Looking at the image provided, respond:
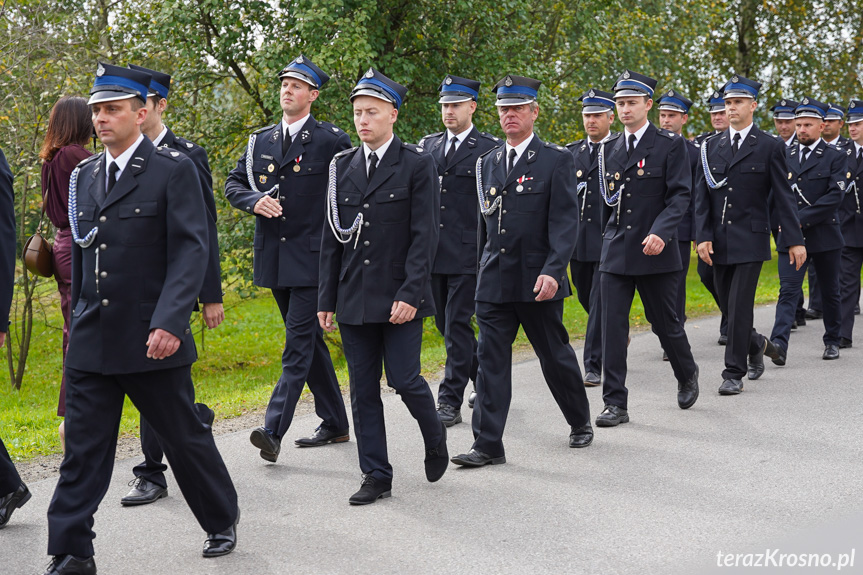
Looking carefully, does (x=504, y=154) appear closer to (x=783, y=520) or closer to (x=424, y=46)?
(x=783, y=520)

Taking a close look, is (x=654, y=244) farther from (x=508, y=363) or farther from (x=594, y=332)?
(x=594, y=332)

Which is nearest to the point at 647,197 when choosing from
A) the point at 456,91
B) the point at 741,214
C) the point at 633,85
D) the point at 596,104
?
the point at 633,85

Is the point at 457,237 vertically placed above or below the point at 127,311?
below

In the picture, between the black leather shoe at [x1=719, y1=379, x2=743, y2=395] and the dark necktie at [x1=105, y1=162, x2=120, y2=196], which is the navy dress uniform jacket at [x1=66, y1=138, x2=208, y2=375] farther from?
the black leather shoe at [x1=719, y1=379, x2=743, y2=395]

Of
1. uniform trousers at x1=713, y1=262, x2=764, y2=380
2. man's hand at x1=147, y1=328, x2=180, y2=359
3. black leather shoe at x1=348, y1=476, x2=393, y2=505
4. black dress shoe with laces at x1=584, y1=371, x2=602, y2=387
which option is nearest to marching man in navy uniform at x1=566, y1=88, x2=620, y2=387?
black dress shoe with laces at x1=584, y1=371, x2=602, y2=387

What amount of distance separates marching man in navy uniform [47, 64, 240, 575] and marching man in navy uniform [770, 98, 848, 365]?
21.1 ft

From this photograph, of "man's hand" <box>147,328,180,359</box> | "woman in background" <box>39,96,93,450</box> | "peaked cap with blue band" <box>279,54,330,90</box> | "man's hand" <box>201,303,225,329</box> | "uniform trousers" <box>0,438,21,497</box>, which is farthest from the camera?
"peaked cap with blue band" <box>279,54,330,90</box>

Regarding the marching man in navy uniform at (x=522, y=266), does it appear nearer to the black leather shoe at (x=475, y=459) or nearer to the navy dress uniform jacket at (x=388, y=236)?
the black leather shoe at (x=475, y=459)

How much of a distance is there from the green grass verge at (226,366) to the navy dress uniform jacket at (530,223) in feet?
9.13

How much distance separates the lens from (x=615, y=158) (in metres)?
7.58

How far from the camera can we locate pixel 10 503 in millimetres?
5145

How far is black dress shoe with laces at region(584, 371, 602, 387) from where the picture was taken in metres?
8.72

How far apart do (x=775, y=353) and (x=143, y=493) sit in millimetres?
6027

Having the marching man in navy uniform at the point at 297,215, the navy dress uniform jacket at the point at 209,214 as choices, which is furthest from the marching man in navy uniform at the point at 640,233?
the navy dress uniform jacket at the point at 209,214
